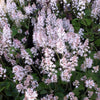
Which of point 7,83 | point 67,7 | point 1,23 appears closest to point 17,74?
point 7,83

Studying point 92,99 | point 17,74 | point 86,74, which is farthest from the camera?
point 86,74

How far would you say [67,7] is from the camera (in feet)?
12.6

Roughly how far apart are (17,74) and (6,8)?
2086 millimetres

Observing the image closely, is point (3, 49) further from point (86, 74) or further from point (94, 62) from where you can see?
point (94, 62)

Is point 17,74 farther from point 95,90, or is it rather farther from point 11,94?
point 95,90

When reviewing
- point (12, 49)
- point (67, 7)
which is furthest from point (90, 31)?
point (12, 49)

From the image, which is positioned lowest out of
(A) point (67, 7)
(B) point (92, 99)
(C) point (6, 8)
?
(B) point (92, 99)

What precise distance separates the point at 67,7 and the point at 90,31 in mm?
915

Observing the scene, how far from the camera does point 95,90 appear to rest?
2.17 m

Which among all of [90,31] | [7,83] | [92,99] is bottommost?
[92,99]

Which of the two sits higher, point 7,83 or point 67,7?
point 67,7

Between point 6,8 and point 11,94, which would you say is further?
point 6,8

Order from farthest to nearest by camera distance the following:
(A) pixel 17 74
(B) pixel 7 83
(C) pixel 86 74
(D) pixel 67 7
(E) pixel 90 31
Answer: (D) pixel 67 7 < (E) pixel 90 31 < (B) pixel 7 83 < (C) pixel 86 74 < (A) pixel 17 74

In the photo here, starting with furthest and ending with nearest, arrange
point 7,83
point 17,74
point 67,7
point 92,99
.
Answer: point 67,7
point 7,83
point 92,99
point 17,74
